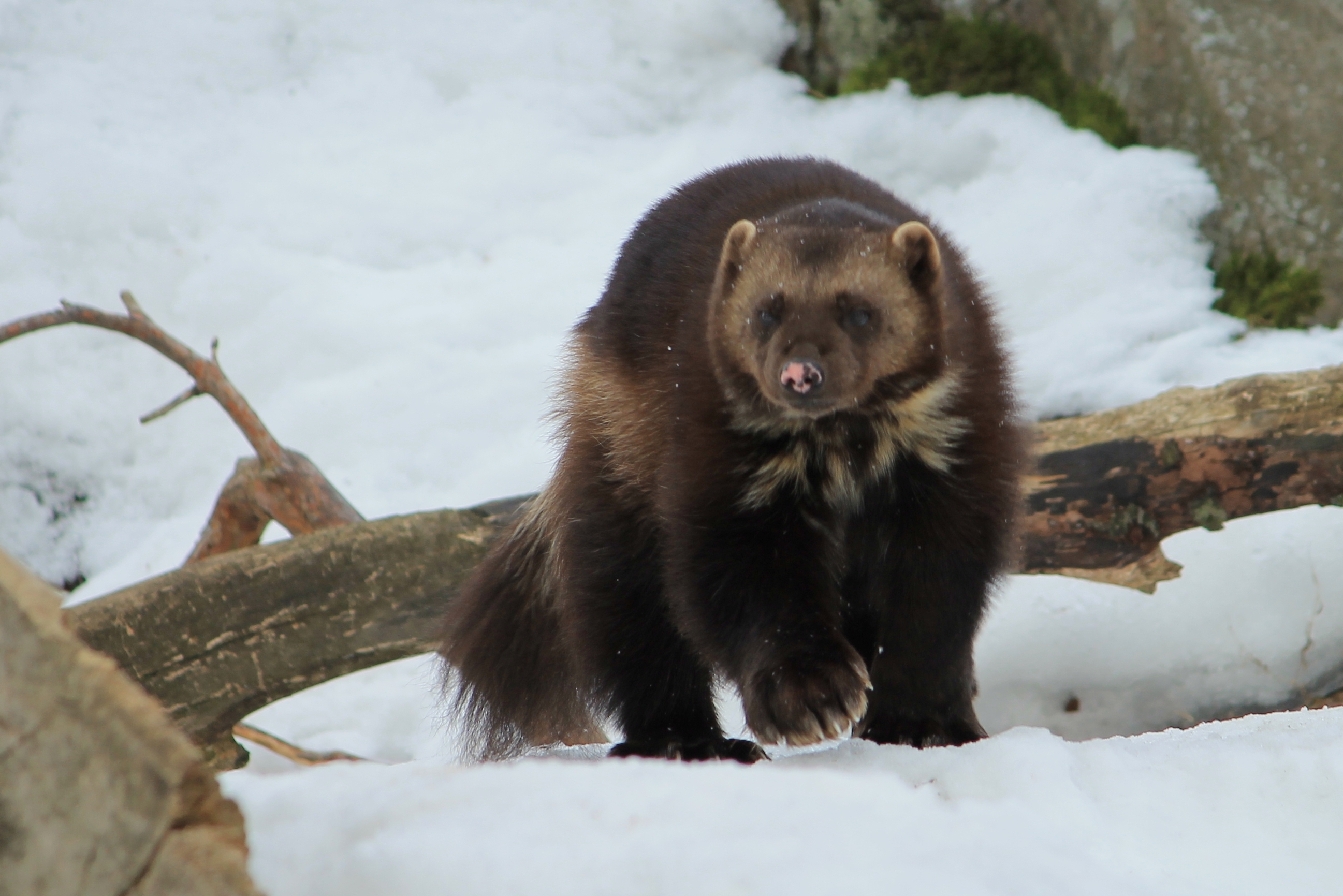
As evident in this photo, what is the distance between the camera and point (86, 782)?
1.02 metres

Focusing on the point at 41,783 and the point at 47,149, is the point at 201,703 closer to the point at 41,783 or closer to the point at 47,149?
the point at 41,783

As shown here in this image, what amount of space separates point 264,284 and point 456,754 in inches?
126

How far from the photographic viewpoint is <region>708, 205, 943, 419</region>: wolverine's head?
7.63ft

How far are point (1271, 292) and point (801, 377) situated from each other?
3.80m

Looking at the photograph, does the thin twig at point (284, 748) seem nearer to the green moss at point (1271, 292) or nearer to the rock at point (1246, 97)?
the green moss at point (1271, 292)

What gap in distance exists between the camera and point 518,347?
5336mm

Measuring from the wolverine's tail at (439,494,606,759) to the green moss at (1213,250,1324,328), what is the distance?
11.6 feet

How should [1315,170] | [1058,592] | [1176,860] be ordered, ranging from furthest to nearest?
[1315,170]
[1058,592]
[1176,860]

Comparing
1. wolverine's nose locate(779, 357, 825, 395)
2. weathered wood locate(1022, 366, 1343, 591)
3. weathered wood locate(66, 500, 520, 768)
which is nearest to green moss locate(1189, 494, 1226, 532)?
weathered wood locate(1022, 366, 1343, 591)

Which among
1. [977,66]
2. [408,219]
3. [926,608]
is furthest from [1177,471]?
[408,219]

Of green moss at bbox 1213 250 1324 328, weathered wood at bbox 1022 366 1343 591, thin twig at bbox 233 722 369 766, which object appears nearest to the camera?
weathered wood at bbox 1022 366 1343 591

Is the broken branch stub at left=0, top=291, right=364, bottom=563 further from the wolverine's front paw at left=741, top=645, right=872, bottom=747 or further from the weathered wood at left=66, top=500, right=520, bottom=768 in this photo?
the wolverine's front paw at left=741, top=645, right=872, bottom=747

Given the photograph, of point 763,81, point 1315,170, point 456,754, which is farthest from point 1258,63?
point 456,754

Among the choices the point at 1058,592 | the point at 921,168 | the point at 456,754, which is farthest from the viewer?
the point at 921,168
